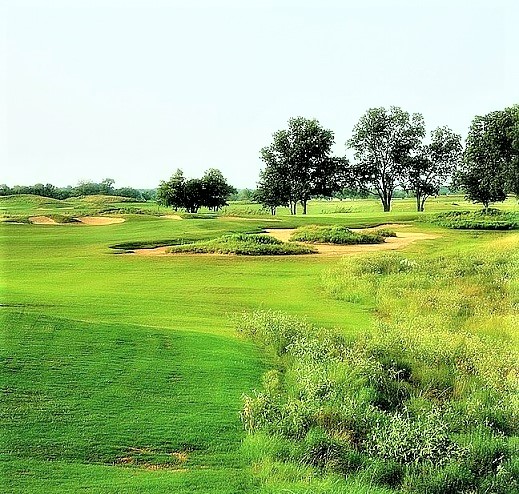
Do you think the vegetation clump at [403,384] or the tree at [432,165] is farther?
the tree at [432,165]

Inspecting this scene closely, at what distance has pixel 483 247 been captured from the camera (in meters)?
3.71

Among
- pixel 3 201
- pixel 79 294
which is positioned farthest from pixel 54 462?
pixel 3 201

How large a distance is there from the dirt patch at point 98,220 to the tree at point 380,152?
1.29 metres

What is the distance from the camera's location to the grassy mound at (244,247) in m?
3.44

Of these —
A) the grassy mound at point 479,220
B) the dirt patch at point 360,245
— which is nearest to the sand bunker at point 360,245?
the dirt patch at point 360,245

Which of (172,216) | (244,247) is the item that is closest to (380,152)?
(244,247)

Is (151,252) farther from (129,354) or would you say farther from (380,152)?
(380,152)

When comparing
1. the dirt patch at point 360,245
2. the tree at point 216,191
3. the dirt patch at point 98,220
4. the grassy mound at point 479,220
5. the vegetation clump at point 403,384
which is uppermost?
the tree at point 216,191

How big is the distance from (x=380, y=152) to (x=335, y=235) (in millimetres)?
517

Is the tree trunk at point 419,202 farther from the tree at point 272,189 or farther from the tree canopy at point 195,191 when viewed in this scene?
the tree canopy at point 195,191

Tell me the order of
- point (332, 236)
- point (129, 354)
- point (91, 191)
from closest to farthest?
point (129, 354)
point (91, 191)
point (332, 236)

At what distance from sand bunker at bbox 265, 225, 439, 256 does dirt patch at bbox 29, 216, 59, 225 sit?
3.69 ft

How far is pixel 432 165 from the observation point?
3527mm

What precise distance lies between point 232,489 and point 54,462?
0.52 metres
